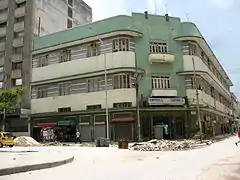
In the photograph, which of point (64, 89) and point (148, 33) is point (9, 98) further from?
point (148, 33)

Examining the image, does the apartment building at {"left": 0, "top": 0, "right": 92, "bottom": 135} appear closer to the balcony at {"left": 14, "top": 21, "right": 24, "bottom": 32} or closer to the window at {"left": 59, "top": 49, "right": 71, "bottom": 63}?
the balcony at {"left": 14, "top": 21, "right": 24, "bottom": 32}

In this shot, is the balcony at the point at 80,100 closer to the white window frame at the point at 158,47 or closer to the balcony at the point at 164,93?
the balcony at the point at 164,93

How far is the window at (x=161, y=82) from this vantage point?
3766 cm

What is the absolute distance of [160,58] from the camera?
37438 millimetres

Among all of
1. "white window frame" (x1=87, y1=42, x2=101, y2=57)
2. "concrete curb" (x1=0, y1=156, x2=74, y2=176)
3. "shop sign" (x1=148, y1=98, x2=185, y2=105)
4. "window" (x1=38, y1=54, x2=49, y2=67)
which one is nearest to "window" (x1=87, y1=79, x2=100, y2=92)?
"white window frame" (x1=87, y1=42, x2=101, y2=57)

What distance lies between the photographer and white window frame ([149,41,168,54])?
127 feet

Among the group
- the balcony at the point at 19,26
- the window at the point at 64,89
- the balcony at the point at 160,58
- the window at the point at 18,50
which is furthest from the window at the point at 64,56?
the balcony at the point at 160,58

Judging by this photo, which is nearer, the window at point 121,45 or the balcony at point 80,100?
the balcony at point 80,100

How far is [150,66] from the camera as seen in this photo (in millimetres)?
37875

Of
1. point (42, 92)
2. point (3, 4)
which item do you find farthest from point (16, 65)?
point (3, 4)

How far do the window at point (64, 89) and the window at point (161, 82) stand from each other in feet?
33.5

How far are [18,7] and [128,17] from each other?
18757 mm

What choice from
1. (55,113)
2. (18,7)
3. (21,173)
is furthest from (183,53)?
(21,173)

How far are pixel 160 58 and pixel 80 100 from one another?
10234 mm
